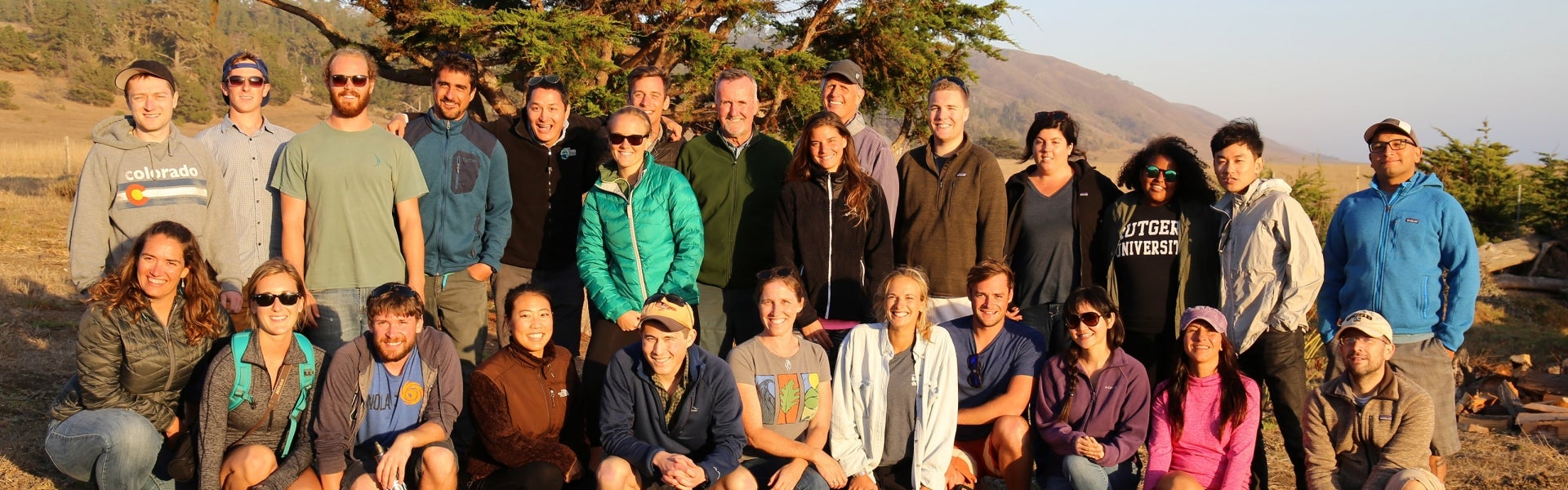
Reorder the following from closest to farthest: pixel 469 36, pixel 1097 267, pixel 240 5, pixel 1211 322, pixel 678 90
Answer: pixel 1211 322 < pixel 1097 267 < pixel 469 36 < pixel 678 90 < pixel 240 5

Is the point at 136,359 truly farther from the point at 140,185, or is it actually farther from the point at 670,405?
the point at 670,405

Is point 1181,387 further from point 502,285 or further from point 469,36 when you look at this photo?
point 469,36

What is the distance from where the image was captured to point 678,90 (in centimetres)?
1545

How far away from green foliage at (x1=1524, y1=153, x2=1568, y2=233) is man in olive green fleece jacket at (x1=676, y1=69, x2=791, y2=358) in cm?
1632

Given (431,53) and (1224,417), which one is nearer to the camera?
(1224,417)

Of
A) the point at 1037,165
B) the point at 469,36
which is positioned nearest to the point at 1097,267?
the point at 1037,165

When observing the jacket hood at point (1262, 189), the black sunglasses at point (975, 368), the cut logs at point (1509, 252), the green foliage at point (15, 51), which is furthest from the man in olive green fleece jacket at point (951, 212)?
the green foliage at point (15, 51)

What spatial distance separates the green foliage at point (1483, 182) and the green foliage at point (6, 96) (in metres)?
58.8

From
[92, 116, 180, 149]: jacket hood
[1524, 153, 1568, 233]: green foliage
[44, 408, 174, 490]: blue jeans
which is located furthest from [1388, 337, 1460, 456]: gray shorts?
[1524, 153, 1568, 233]: green foliage

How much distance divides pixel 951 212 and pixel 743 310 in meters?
1.13

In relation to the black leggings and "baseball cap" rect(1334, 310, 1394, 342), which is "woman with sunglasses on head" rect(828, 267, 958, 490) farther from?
"baseball cap" rect(1334, 310, 1394, 342)

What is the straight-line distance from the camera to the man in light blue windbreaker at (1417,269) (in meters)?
4.59

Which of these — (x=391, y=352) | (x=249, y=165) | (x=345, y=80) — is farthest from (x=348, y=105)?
(x=391, y=352)

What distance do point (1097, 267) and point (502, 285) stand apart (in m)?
3.00
